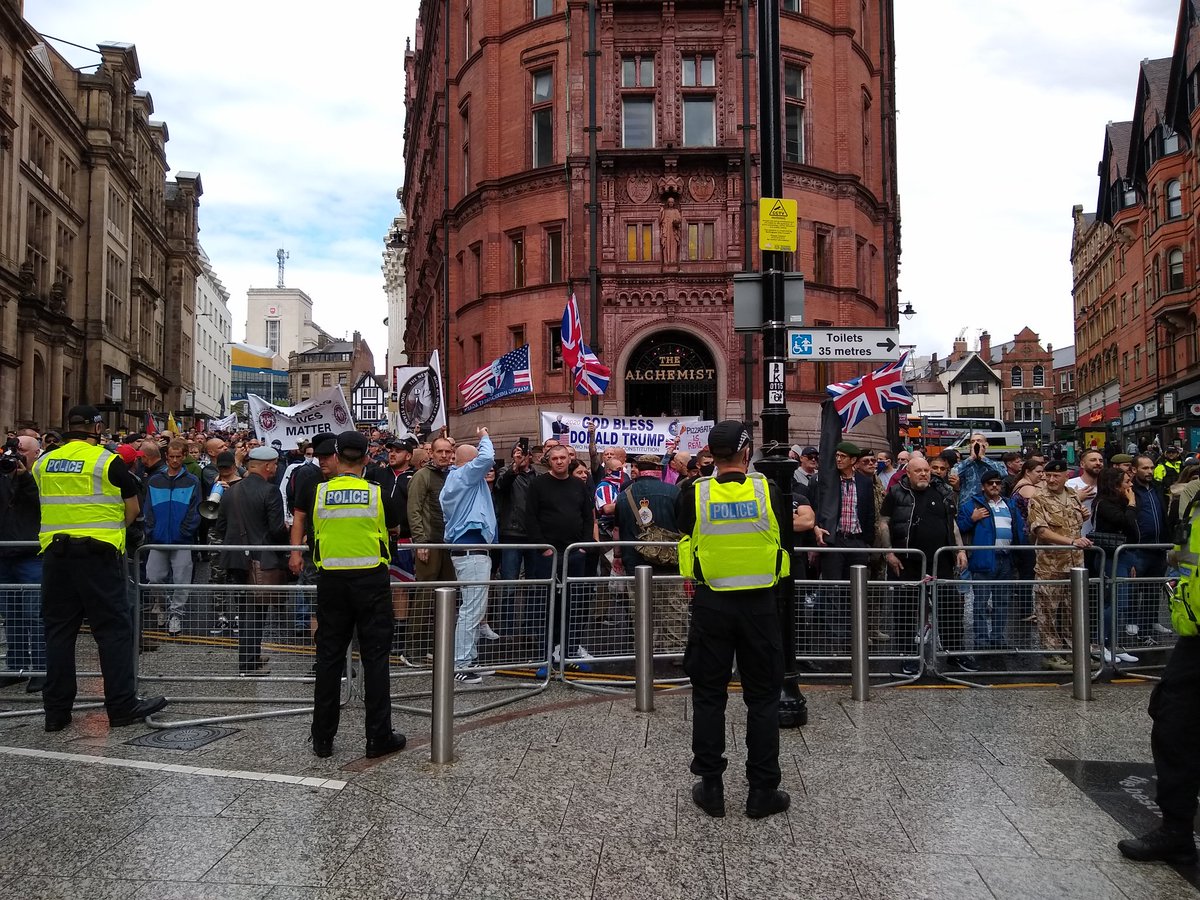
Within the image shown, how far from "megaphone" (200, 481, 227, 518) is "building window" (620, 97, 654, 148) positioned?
20.5 meters

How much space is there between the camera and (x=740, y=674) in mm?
5223

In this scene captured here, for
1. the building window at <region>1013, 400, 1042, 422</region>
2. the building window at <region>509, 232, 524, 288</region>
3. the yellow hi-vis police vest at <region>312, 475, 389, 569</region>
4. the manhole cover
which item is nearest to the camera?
the yellow hi-vis police vest at <region>312, 475, 389, 569</region>

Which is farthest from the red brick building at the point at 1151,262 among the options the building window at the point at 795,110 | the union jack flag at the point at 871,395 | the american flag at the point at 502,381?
the american flag at the point at 502,381

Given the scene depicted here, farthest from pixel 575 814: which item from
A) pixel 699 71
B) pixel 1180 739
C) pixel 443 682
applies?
pixel 699 71

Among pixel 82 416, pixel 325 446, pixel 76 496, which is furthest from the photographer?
pixel 325 446

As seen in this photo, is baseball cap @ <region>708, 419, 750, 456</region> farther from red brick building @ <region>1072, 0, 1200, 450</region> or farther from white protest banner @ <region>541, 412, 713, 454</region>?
red brick building @ <region>1072, 0, 1200, 450</region>

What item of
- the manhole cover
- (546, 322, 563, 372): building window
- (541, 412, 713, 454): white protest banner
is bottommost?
the manhole cover

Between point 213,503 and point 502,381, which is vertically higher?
point 502,381

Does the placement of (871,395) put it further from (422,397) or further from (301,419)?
(301,419)

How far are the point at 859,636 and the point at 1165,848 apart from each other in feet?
10.4

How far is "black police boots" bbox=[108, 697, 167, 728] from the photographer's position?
22.2 feet

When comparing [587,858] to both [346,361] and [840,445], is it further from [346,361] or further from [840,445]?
[346,361]

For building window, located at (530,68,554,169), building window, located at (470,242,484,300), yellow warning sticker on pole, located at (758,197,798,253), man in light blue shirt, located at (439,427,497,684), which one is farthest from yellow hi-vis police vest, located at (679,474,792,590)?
building window, located at (470,242,484,300)

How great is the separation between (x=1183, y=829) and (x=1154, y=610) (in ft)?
16.5
